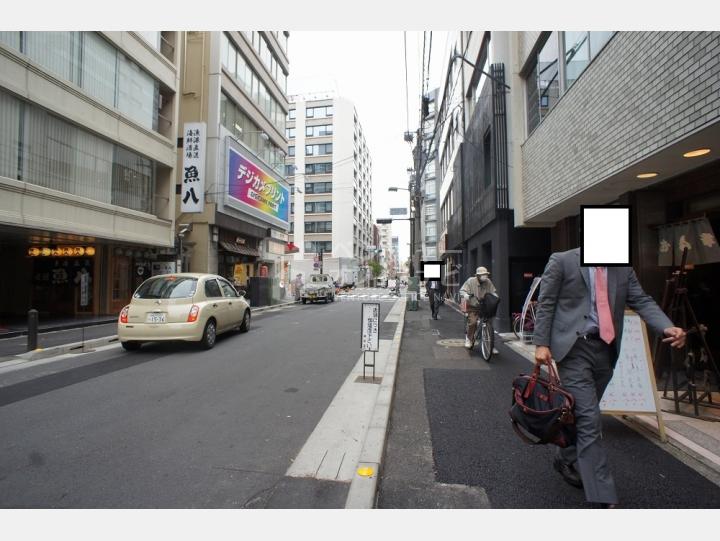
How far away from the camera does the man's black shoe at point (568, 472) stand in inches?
112

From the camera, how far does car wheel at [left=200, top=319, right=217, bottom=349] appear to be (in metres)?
8.17

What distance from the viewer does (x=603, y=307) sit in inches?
108

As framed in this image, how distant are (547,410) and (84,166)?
601 inches

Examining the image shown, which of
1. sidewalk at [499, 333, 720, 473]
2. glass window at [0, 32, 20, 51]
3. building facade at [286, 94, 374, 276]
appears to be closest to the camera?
sidewalk at [499, 333, 720, 473]

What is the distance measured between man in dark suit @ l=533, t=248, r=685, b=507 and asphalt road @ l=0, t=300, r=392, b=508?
1.77 meters

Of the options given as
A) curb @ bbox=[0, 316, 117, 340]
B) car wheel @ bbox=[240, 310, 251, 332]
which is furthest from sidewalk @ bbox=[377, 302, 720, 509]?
curb @ bbox=[0, 316, 117, 340]

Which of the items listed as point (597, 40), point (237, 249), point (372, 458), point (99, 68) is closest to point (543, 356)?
point (372, 458)

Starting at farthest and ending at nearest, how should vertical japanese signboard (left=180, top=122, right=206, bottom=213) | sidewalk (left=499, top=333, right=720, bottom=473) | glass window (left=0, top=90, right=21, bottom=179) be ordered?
vertical japanese signboard (left=180, top=122, right=206, bottom=213)
glass window (left=0, top=90, right=21, bottom=179)
sidewalk (left=499, top=333, right=720, bottom=473)

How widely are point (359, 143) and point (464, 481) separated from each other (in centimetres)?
7267

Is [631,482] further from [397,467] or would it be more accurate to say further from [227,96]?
[227,96]

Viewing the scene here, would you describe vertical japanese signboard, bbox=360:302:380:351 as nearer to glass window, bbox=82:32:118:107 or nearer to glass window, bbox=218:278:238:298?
glass window, bbox=218:278:238:298

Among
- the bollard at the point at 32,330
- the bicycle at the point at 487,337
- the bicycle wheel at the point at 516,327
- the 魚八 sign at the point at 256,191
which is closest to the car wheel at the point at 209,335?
the bollard at the point at 32,330

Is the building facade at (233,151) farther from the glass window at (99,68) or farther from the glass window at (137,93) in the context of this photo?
the glass window at (99,68)

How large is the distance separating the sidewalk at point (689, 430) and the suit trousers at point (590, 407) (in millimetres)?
1465
